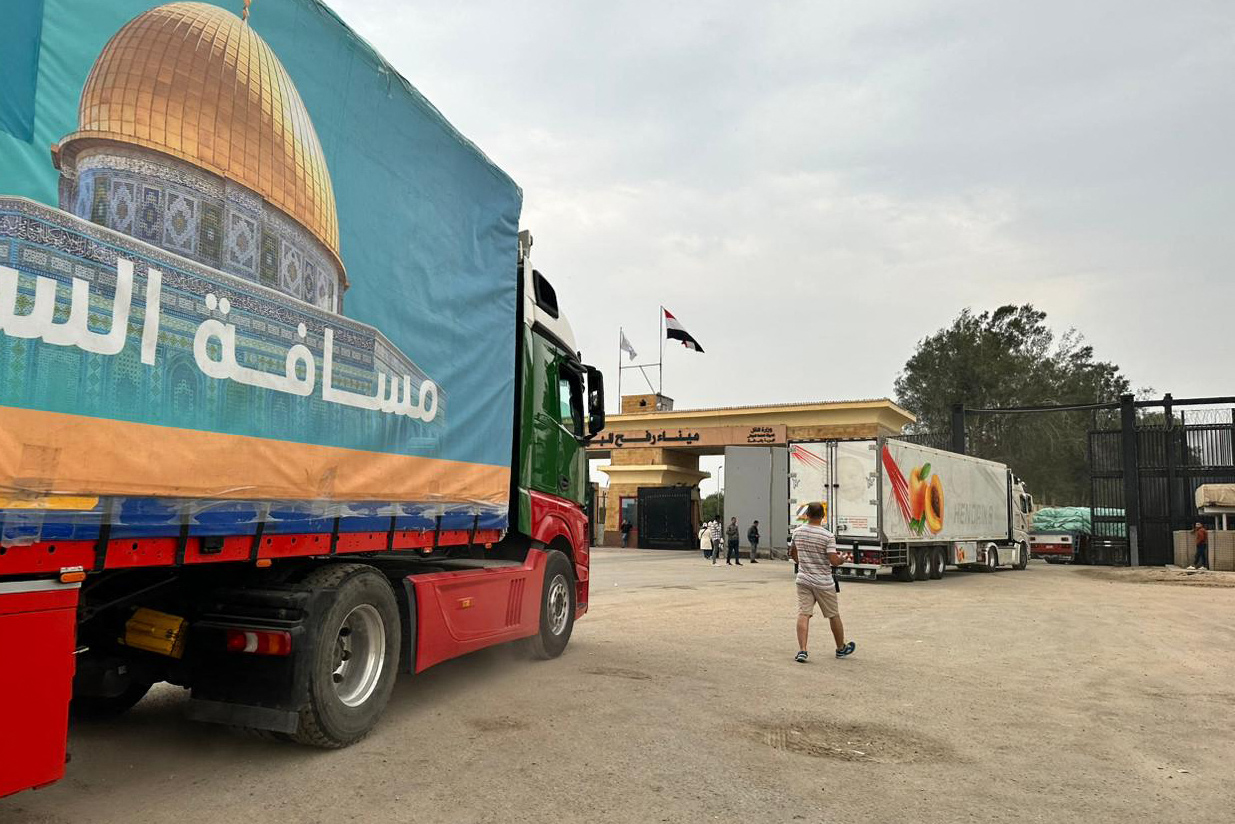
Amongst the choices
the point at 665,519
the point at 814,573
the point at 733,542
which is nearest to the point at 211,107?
the point at 814,573

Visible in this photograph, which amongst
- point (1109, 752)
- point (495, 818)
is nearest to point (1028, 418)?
point (1109, 752)

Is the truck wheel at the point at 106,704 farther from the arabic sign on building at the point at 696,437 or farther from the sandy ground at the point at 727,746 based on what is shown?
the arabic sign on building at the point at 696,437

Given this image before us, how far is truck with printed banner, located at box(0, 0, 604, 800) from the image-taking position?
318 centimetres

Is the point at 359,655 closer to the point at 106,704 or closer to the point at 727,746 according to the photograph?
→ the point at 106,704

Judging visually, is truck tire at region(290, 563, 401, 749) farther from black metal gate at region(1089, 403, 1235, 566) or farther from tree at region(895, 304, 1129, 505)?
tree at region(895, 304, 1129, 505)

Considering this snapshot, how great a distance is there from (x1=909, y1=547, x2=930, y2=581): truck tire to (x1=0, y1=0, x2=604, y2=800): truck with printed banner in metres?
15.0

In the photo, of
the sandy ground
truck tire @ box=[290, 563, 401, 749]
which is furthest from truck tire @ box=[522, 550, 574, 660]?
truck tire @ box=[290, 563, 401, 749]

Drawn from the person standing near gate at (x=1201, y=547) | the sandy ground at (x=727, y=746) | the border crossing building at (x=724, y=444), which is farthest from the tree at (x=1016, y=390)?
the sandy ground at (x=727, y=746)

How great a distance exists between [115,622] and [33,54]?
310cm

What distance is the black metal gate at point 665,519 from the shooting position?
125 ft

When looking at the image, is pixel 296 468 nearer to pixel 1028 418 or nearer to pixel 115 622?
pixel 115 622

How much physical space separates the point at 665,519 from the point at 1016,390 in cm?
2756

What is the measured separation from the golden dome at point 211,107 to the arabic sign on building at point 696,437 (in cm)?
3077

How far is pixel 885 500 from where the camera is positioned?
1838 centimetres
